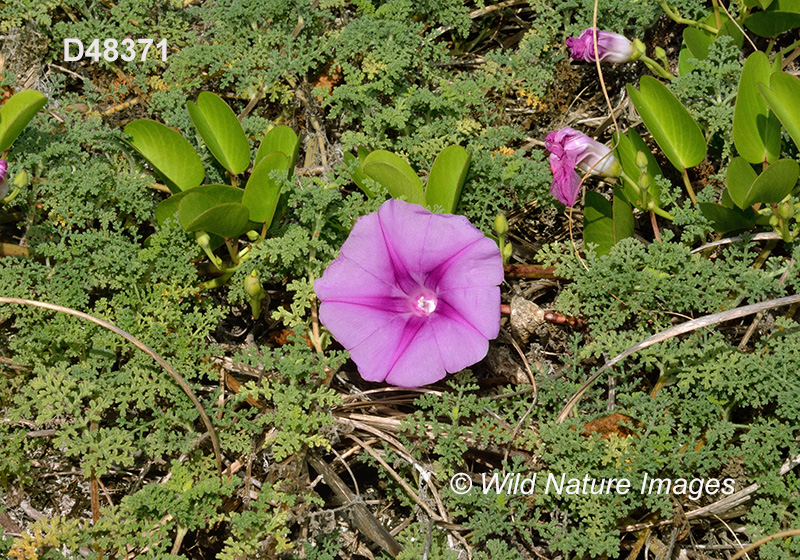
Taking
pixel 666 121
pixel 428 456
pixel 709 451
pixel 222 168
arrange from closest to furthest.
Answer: pixel 709 451 < pixel 428 456 < pixel 666 121 < pixel 222 168

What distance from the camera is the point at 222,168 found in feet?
8.79

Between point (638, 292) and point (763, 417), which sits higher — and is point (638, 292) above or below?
above

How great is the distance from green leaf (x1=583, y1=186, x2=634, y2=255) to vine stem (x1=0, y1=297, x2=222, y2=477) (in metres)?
1.38

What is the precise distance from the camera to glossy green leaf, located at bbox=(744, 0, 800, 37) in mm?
2551

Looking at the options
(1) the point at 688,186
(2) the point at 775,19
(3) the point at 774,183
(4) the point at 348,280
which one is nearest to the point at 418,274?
(4) the point at 348,280

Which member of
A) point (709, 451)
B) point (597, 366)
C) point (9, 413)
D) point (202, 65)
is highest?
point (202, 65)

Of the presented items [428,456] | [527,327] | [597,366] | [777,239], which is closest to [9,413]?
[428,456]

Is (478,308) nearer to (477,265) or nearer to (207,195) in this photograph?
(477,265)

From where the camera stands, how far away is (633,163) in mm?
2541

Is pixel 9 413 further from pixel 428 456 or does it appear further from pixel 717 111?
pixel 717 111

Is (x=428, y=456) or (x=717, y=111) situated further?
(x=717, y=111)

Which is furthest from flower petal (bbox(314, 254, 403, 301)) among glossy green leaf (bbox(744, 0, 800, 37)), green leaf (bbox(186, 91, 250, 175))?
glossy green leaf (bbox(744, 0, 800, 37))

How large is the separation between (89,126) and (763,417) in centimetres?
243

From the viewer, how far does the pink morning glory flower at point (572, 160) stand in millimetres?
2402
